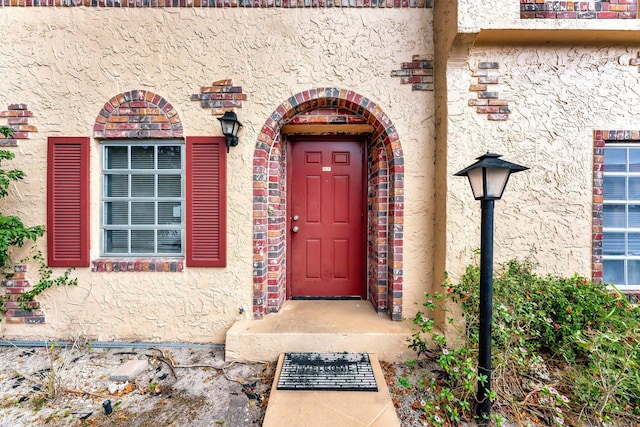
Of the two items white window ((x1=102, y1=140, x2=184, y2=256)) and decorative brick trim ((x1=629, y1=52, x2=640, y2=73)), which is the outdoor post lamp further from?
decorative brick trim ((x1=629, y1=52, x2=640, y2=73))

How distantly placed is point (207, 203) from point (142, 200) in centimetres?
74

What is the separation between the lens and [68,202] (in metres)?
2.86

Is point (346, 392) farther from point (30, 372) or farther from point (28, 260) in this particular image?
point (28, 260)

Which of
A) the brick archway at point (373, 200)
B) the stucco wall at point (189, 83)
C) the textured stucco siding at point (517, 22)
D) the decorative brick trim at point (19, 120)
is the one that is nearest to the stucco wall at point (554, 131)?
the textured stucco siding at point (517, 22)

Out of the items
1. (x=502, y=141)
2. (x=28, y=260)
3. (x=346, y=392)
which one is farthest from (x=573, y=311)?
(x=28, y=260)

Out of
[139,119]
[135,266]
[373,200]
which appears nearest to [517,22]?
[373,200]

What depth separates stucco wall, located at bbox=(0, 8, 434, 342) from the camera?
9.37 feet

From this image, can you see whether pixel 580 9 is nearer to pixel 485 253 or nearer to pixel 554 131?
pixel 554 131

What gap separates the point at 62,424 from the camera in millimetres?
1949

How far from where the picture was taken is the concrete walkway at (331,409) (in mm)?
1832

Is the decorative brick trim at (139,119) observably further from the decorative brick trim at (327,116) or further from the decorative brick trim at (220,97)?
the decorative brick trim at (327,116)

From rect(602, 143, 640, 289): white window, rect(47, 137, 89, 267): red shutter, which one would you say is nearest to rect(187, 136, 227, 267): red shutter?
rect(47, 137, 89, 267): red shutter

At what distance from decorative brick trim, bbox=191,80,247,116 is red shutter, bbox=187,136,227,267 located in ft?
1.09

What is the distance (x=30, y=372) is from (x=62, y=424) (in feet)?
3.18
